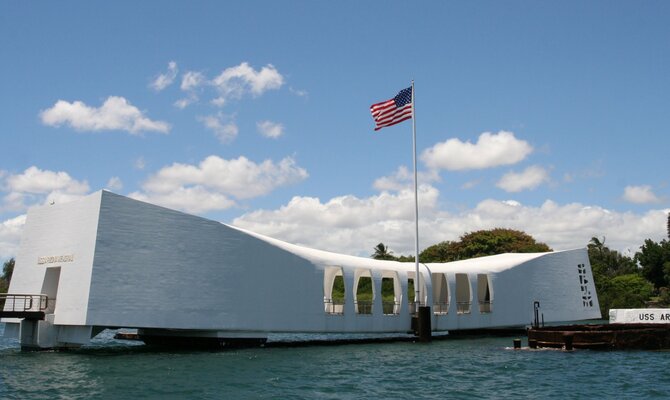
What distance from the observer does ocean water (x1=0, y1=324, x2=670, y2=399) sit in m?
17.9

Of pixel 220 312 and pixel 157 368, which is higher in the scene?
pixel 220 312

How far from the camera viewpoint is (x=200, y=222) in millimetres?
28234

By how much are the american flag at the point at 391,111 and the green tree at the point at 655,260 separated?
45152 millimetres

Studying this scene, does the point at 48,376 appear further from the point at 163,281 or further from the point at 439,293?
the point at 439,293

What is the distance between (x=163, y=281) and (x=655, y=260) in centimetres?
5799

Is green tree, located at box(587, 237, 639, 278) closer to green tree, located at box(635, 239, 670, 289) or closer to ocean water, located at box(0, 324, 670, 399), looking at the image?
green tree, located at box(635, 239, 670, 289)

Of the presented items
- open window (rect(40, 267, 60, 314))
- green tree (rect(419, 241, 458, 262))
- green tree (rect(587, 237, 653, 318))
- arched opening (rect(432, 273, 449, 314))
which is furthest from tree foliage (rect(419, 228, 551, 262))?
open window (rect(40, 267, 60, 314))

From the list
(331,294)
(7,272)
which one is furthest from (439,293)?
(7,272)

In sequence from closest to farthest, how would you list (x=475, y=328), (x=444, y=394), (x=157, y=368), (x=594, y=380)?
(x=444, y=394), (x=594, y=380), (x=157, y=368), (x=475, y=328)

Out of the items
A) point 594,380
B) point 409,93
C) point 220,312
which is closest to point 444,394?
point 594,380

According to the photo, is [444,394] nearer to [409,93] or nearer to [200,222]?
[200,222]

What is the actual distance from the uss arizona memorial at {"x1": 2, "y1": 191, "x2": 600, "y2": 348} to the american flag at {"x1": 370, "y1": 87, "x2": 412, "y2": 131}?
7.11 m

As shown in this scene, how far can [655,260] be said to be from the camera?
228 feet

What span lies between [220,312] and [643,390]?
16.4m
